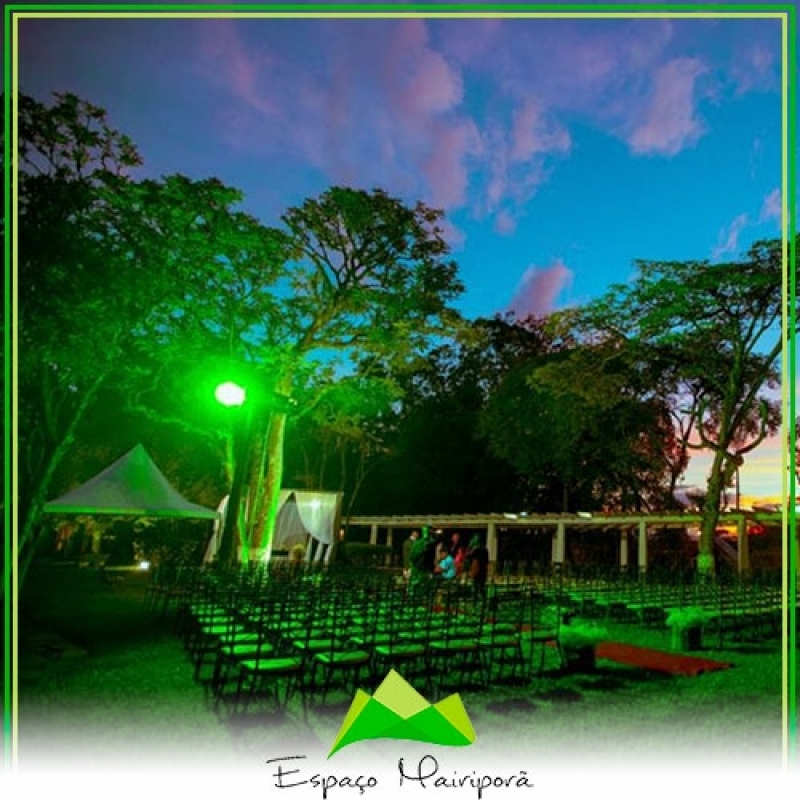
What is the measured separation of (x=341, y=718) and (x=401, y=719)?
4.66 ft

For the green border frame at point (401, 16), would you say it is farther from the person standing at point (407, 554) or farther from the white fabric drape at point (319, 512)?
the white fabric drape at point (319, 512)

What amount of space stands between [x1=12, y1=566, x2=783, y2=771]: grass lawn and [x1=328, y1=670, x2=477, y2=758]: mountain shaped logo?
0.16m

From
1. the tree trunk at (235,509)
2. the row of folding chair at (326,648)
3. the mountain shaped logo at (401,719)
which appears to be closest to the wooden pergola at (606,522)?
the tree trunk at (235,509)

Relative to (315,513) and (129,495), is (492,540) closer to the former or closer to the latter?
(315,513)

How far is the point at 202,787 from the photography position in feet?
13.6

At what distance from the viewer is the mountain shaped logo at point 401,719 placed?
172 inches

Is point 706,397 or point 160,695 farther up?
point 706,397

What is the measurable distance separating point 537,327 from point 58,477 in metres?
21.4

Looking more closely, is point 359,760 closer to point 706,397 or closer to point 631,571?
point 631,571

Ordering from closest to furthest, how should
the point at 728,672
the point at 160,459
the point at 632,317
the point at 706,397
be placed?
the point at 728,672, the point at 632,317, the point at 706,397, the point at 160,459

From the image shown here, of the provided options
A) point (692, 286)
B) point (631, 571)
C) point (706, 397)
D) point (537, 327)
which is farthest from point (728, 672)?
point (537, 327)

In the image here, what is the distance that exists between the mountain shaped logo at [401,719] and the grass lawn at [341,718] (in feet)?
0.53

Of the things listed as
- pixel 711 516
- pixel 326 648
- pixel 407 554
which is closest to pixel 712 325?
pixel 711 516

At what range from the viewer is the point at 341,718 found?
5.60 meters
